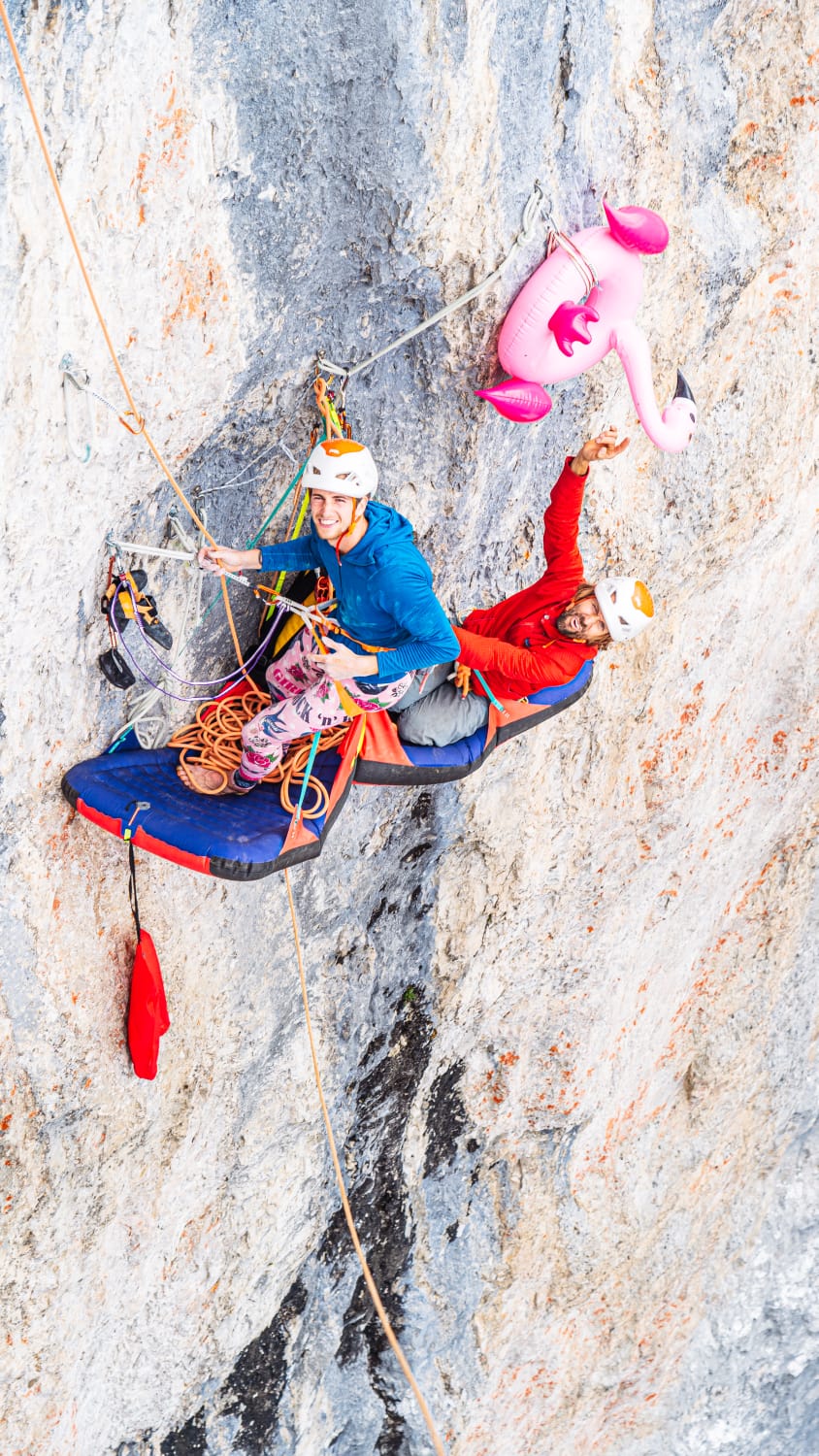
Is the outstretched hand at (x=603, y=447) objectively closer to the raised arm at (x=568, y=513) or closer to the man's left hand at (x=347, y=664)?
the raised arm at (x=568, y=513)

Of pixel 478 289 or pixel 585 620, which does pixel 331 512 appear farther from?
pixel 478 289

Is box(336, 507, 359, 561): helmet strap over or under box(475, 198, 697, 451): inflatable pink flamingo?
under

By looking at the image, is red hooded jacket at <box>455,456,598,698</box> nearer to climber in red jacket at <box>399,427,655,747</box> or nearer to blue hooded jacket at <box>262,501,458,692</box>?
climber in red jacket at <box>399,427,655,747</box>

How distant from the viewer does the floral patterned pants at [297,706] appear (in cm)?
347

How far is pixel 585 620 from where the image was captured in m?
3.46

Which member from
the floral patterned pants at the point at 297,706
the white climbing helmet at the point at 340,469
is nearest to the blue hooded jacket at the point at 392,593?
the white climbing helmet at the point at 340,469

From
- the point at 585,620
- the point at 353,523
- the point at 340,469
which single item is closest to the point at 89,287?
the point at 340,469

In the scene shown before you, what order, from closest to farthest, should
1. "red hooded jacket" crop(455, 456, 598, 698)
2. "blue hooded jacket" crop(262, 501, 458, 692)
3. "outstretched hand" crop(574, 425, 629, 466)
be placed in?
"blue hooded jacket" crop(262, 501, 458, 692), "outstretched hand" crop(574, 425, 629, 466), "red hooded jacket" crop(455, 456, 598, 698)

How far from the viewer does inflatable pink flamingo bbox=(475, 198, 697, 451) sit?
3625 millimetres

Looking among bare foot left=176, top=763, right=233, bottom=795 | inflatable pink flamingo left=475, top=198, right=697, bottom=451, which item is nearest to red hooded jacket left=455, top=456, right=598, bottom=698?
inflatable pink flamingo left=475, top=198, right=697, bottom=451

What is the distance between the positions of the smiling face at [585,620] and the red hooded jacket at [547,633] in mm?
77

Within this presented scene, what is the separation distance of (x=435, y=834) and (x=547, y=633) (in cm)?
155

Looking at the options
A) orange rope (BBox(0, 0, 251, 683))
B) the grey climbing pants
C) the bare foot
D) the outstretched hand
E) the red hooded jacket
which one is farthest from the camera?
the grey climbing pants

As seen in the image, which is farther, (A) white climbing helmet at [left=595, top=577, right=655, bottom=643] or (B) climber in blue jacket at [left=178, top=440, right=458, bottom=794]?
(A) white climbing helmet at [left=595, top=577, right=655, bottom=643]
